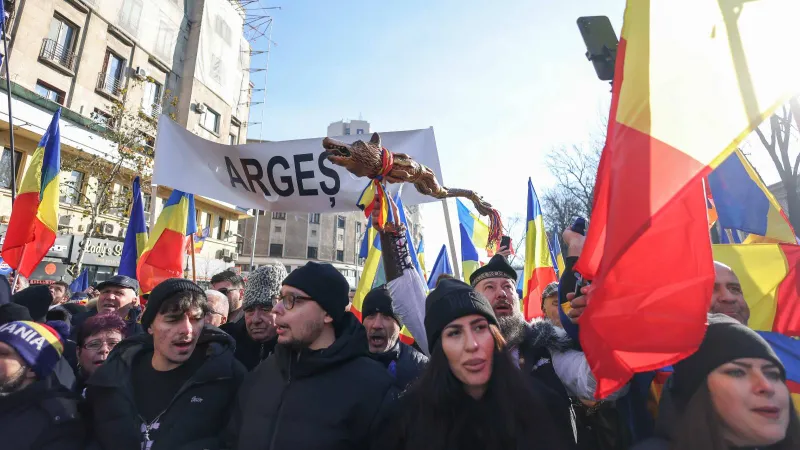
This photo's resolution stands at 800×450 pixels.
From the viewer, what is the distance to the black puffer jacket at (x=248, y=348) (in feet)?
11.5

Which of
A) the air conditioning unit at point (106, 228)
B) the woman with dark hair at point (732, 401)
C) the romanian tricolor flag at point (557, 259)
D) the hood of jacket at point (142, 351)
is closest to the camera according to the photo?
the woman with dark hair at point (732, 401)

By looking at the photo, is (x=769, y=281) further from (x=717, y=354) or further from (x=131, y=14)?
(x=131, y=14)

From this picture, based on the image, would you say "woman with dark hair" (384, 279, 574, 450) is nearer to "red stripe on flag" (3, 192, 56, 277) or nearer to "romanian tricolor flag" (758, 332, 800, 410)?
"romanian tricolor flag" (758, 332, 800, 410)

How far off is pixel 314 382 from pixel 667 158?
66.2 inches

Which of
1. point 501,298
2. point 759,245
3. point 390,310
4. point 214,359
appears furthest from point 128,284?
point 759,245

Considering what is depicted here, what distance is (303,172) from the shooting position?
4.25 meters

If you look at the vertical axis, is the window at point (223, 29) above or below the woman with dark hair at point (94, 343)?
above

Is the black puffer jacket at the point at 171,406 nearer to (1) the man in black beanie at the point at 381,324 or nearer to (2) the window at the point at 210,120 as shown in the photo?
(1) the man in black beanie at the point at 381,324

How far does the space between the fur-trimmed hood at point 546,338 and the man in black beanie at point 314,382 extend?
2.38 ft

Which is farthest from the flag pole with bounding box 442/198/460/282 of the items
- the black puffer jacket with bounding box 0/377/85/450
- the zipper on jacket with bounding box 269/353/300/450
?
the black puffer jacket with bounding box 0/377/85/450

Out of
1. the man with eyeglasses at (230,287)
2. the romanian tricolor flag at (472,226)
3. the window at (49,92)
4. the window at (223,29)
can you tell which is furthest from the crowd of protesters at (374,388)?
the window at (223,29)

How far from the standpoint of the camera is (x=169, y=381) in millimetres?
2268

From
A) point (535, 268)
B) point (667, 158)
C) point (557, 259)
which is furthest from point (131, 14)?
point (667, 158)

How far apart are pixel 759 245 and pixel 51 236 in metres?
7.10
